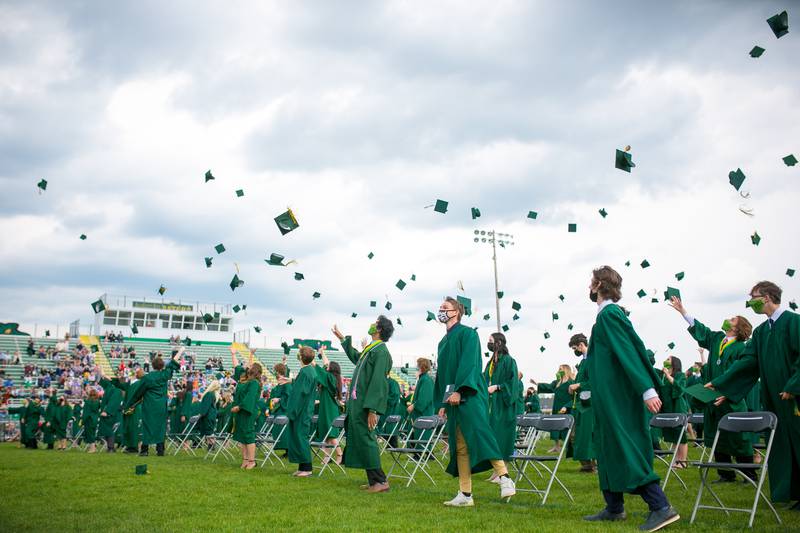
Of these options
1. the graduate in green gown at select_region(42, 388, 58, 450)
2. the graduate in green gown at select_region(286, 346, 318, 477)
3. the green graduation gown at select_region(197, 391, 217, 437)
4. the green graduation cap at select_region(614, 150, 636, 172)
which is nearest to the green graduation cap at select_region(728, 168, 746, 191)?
the green graduation cap at select_region(614, 150, 636, 172)

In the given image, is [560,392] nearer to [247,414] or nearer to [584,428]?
[584,428]

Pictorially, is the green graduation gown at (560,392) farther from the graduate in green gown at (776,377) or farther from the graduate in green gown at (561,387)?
the graduate in green gown at (776,377)

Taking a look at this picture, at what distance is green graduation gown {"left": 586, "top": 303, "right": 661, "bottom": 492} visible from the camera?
504 centimetres

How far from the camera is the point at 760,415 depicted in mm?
5453

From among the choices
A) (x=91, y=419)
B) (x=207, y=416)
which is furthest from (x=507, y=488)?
(x=91, y=419)

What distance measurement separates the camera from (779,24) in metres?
8.77

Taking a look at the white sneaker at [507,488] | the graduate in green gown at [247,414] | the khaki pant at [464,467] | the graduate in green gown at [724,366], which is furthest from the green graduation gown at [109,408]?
the graduate in green gown at [724,366]

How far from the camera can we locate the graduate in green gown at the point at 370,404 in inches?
318

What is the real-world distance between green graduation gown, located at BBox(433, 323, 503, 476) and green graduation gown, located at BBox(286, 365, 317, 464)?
12.7 ft

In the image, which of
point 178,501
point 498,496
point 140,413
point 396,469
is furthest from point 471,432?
point 140,413

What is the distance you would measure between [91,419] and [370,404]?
12.0m

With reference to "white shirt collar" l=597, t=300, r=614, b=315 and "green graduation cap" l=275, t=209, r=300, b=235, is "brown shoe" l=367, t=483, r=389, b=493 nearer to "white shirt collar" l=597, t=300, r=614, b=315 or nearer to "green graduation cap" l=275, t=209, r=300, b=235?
"white shirt collar" l=597, t=300, r=614, b=315

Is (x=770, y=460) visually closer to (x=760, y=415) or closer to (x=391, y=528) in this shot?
(x=760, y=415)

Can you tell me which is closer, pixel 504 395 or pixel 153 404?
pixel 504 395
